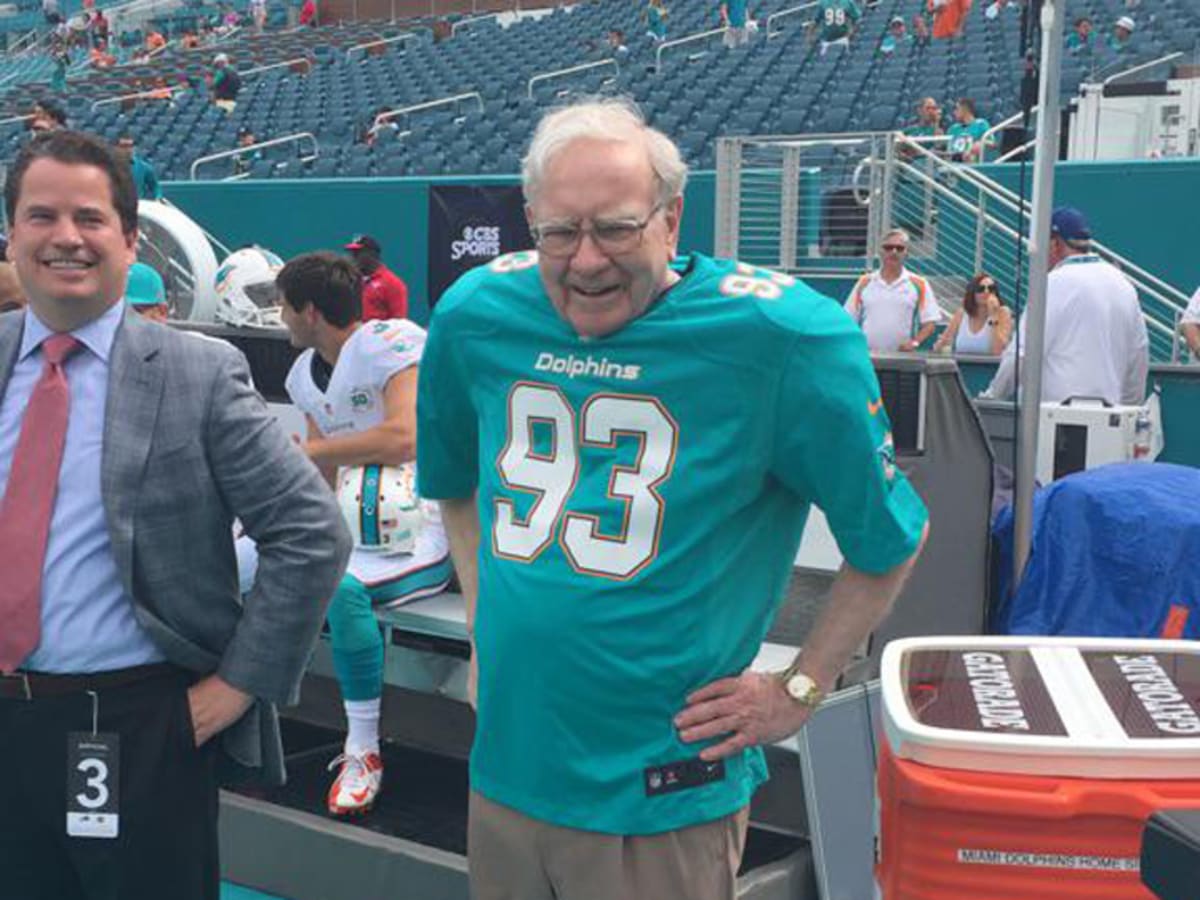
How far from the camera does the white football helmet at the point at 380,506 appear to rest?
12.5 ft

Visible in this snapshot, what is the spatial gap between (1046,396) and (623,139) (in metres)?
4.39

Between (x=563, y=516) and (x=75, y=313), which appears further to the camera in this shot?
(x=75, y=313)

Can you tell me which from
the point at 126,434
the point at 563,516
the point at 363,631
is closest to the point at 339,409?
the point at 363,631

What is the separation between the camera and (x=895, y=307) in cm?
841

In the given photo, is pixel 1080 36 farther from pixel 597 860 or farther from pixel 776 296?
pixel 597 860

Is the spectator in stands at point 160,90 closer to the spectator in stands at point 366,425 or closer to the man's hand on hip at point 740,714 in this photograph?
the spectator in stands at point 366,425

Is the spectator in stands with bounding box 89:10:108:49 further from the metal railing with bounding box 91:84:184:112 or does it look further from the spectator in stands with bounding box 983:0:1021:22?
the spectator in stands with bounding box 983:0:1021:22

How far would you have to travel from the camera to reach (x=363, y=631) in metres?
3.62

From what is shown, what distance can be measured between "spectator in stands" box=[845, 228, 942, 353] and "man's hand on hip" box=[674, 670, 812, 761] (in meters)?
6.62

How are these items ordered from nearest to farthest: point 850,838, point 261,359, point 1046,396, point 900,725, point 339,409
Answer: point 900,725 → point 850,838 → point 339,409 → point 261,359 → point 1046,396

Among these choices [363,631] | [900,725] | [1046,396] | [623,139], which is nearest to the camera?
[623,139]

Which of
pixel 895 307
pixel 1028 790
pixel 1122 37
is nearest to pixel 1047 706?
pixel 1028 790

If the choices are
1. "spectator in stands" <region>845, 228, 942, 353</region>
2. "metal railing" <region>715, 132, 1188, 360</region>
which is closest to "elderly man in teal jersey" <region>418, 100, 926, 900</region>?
"spectator in stands" <region>845, 228, 942, 353</region>

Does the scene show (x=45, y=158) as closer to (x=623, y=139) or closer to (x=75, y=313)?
(x=75, y=313)
